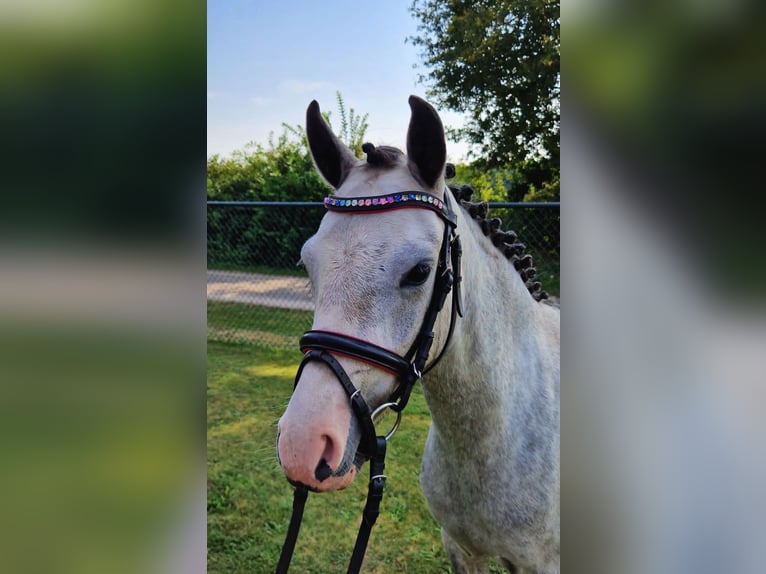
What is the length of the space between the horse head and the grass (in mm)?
1226

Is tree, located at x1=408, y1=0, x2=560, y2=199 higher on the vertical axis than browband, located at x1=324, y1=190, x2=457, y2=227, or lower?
higher

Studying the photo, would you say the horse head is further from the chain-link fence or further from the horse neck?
the chain-link fence

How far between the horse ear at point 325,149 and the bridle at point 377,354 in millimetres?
217

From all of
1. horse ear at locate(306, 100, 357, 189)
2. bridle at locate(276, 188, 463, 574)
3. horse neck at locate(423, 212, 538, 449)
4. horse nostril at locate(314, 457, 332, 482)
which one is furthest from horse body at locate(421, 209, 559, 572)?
horse nostril at locate(314, 457, 332, 482)

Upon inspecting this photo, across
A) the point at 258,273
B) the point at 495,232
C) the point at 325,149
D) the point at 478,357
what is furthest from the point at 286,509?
the point at 258,273

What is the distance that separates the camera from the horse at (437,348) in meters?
1.02

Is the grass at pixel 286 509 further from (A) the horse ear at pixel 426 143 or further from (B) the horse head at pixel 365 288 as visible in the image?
(A) the horse ear at pixel 426 143

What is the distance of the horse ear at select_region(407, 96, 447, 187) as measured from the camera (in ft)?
3.93
